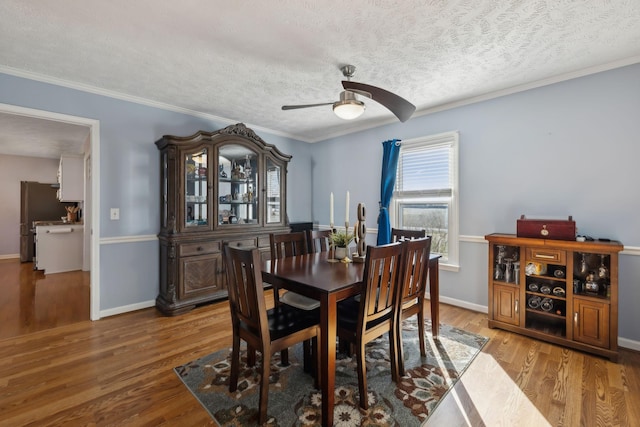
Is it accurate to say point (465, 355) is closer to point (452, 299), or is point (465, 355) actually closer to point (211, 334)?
point (452, 299)

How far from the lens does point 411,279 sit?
2.03 m

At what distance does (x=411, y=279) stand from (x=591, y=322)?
1.62 metres

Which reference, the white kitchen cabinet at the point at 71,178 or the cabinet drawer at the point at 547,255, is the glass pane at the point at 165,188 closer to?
the white kitchen cabinet at the point at 71,178

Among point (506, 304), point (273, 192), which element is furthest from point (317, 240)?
point (506, 304)

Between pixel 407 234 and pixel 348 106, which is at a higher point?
pixel 348 106

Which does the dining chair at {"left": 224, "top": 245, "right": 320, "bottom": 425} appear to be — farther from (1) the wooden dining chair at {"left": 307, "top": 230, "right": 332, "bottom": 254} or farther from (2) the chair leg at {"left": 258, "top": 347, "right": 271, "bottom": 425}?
(1) the wooden dining chair at {"left": 307, "top": 230, "right": 332, "bottom": 254}

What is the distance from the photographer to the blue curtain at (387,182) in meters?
3.81

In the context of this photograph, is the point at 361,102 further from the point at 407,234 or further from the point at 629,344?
the point at 629,344

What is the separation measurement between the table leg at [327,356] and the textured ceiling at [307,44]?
1.79 m

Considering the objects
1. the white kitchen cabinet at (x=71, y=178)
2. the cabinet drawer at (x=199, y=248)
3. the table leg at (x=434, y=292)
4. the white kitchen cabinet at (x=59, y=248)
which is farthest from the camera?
the white kitchen cabinet at (x=71, y=178)

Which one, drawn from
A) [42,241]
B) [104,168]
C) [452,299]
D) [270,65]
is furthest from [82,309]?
[452,299]

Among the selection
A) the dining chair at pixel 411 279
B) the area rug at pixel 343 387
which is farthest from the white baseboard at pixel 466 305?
the dining chair at pixel 411 279

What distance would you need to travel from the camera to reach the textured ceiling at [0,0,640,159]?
1.77m

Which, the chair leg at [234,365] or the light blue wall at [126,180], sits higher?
the light blue wall at [126,180]
